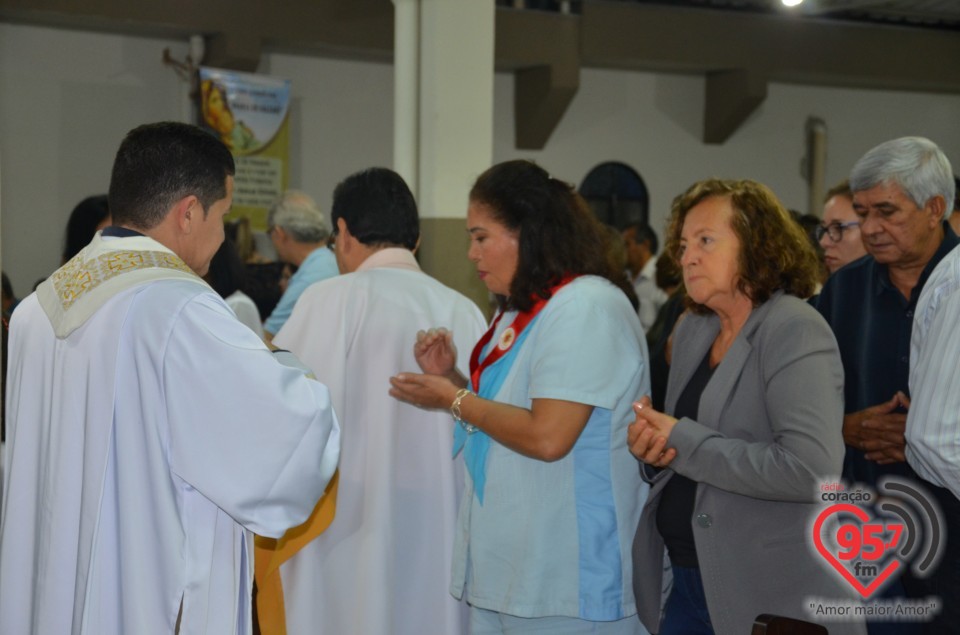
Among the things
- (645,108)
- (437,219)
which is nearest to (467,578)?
(437,219)

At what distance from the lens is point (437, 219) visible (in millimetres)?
5957

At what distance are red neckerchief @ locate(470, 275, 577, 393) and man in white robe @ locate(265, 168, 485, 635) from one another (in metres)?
0.50

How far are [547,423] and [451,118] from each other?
3696 millimetres

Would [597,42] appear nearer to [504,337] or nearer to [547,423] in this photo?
[504,337]

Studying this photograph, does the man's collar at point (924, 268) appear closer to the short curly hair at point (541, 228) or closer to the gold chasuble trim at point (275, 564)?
the short curly hair at point (541, 228)

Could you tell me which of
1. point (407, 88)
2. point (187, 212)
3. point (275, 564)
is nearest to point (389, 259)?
point (275, 564)

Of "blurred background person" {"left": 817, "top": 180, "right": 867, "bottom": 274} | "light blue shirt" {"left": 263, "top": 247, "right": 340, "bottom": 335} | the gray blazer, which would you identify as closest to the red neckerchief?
the gray blazer

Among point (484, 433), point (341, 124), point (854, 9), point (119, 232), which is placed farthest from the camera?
point (854, 9)

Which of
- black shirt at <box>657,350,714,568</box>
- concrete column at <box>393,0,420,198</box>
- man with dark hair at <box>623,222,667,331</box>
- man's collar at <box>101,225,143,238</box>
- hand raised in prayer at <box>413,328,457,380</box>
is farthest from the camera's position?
man with dark hair at <box>623,222,667,331</box>

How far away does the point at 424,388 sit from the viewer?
2.87m

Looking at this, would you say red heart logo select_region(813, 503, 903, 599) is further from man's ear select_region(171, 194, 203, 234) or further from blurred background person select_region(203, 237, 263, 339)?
blurred background person select_region(203, 237, 263, 339)

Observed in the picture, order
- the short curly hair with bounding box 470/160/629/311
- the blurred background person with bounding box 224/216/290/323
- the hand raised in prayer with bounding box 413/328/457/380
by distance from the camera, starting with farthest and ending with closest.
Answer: the blurred background person with bounding box 224/216/290/323 < the hand raised in prayer with bounding box 413/328/457/380 < the short curly hair with bounding box 470/160/629/311

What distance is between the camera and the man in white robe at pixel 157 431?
2.14 m

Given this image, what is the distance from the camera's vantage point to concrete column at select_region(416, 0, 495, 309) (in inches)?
235
